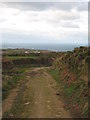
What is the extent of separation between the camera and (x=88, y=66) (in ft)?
77.2

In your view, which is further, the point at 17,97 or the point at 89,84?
the point at 17,97

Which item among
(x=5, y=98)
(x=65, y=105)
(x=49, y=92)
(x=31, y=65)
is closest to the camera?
(x=65, y=105)

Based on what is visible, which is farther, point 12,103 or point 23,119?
point 12,103

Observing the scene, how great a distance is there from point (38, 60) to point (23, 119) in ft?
150

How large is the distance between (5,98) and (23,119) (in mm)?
6329

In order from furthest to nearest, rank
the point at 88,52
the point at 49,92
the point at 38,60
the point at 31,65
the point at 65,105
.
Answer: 1. the point at 38,60
2. the point at 31,65
3. the point at 88,52
4. the point at 49,92
5. the point at 65,105

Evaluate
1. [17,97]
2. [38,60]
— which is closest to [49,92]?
[17,97]

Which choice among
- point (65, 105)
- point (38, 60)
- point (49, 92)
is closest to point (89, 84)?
point (65, 105)

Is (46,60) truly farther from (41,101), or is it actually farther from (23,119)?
(23,119)

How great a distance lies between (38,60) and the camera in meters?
61.8

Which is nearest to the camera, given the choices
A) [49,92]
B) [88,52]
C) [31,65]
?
[49,92]

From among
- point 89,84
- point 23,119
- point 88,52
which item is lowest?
point 23,119

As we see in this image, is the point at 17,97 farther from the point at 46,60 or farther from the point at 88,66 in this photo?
the point at 46,60

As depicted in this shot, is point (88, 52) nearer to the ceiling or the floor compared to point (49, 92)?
nearer to the ceiling
